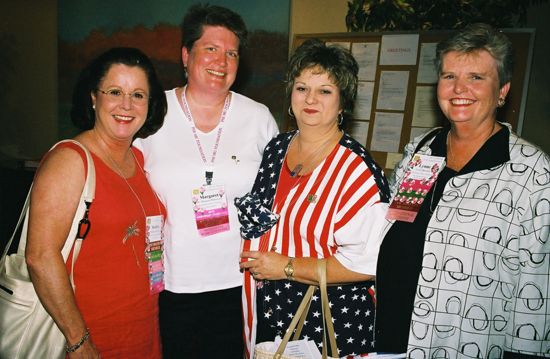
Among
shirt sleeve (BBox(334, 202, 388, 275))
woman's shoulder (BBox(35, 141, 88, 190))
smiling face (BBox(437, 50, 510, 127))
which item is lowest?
shirt sleeve (BBox(334, 202, 388, 275))

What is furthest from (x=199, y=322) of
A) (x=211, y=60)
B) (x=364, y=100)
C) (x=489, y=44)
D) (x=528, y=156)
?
(x=364, y=100)

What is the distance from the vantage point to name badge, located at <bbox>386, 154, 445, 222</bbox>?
1.93 m

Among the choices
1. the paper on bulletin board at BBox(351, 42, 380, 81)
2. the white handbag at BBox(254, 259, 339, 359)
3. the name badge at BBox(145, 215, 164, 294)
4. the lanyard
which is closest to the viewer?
the white handbag at BBox(254, 259, 339, 359)

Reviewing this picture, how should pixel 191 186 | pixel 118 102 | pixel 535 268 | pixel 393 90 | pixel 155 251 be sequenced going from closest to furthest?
pixel 535 268, pixel 118 102, pixel 155 251, pixel 191 186, pixel 393 90

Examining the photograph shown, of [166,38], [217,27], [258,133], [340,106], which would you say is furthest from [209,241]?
[166,38]

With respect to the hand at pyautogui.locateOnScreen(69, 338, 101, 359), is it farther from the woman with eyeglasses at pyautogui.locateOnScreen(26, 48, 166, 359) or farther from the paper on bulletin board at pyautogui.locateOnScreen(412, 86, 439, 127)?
the paper on bulletin board at pyautogui.locateOnScreen(412, 86, 439, 127)

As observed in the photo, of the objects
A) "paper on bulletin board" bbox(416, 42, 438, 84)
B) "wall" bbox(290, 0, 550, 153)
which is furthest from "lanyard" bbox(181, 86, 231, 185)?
"wall" bbox(290, 0, 550, 153)

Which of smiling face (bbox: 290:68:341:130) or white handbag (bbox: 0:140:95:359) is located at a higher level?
smiling face (bbox: 290:68:341:130)

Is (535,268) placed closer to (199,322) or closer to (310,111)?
(310,111)

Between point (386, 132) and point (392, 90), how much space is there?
1.22 feet

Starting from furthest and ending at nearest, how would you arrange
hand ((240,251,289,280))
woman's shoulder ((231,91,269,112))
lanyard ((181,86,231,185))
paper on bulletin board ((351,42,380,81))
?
1. paper on bulletin board ((351,42,380,81))
2. woman's shoulder ((231,91,269,112))
3. lanyard ((181,86,231,185))
4. hand ((240,251,289,280))

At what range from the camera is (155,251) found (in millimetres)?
2117

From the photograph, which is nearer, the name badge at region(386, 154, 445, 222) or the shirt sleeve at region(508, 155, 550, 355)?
the shirt sleeve at region(508, 155, 550, 355)

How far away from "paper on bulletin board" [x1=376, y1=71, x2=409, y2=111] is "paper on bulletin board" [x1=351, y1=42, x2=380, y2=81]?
0.11 m
